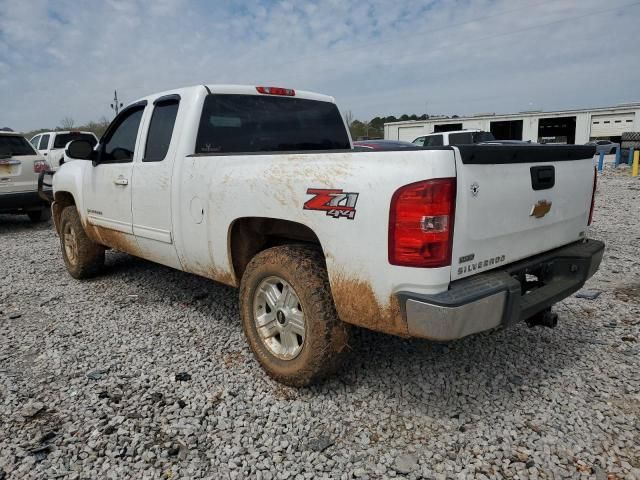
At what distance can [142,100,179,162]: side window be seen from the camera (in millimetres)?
3766

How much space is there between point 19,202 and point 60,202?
363 centimetres

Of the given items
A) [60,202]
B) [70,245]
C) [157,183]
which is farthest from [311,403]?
[60,202]

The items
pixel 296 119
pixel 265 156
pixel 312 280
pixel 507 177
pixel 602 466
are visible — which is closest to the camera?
pixel 602 466

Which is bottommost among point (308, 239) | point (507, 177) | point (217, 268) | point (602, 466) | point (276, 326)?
point (602, 466)

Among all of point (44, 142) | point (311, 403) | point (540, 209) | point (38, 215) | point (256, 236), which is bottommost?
point (311, 403)

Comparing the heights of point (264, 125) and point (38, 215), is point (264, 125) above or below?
above

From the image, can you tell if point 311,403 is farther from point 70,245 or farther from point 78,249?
point 70,245

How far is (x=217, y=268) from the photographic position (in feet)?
11.0

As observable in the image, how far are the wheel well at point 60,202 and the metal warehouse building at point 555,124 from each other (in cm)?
3775

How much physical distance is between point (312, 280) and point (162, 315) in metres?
2.17

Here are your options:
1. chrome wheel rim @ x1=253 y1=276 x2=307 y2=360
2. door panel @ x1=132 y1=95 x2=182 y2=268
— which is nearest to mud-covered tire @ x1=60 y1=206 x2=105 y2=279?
door panel @ x1=132 y1=95 x2=182 y2=268

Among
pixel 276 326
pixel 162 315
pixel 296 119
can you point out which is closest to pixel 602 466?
pixel 276 326

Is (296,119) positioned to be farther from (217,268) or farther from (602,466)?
(602,466)

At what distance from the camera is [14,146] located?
8773 millimetres
